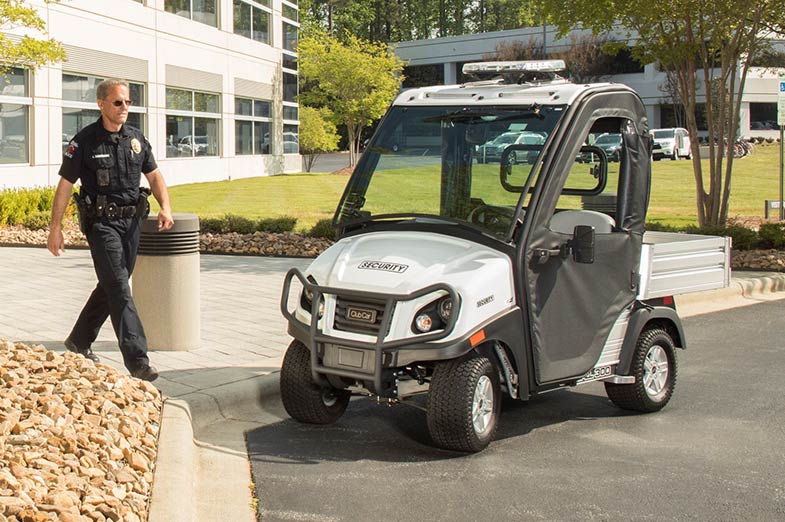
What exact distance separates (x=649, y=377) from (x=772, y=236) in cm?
968

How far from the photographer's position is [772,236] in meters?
16.2

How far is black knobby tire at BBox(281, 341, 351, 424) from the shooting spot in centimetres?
668

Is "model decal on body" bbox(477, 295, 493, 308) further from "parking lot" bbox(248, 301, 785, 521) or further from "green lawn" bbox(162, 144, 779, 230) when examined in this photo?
"green lawn" bbox(162, 144, 779, 230)

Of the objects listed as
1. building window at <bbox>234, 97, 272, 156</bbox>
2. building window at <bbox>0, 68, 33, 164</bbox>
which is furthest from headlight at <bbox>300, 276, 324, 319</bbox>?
building window at <bbox>234, 97, 272, 156</bbox>

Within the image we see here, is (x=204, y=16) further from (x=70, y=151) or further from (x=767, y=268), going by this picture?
(x=70, y=151)

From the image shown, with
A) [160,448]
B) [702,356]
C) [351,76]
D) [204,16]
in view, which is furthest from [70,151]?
[351,76]

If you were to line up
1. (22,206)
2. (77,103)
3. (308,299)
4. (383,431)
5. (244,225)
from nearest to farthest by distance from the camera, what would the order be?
(308,299)
(383,431)
(244,225)
(22,206)
(77,103)

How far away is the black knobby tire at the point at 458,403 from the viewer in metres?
6.05

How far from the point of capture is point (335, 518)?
5.19 m

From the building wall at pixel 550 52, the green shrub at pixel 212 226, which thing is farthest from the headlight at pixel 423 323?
the building wall at pixel 550 52

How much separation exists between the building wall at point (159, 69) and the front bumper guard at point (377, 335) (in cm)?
2327

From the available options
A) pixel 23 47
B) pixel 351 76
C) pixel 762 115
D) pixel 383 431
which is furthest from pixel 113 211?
pixel 762 115

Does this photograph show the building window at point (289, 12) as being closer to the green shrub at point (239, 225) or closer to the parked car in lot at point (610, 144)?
the green shrub at point (239, 225)

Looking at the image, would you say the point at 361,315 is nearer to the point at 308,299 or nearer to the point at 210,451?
the point at 308,299
